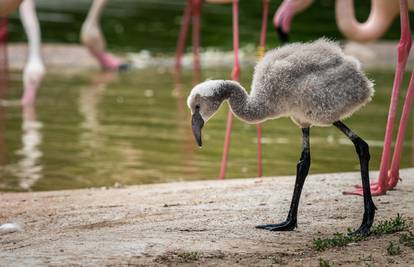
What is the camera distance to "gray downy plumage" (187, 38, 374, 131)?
507cm

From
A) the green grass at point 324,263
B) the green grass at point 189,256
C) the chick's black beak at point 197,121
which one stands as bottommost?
the green grass at point 189,256

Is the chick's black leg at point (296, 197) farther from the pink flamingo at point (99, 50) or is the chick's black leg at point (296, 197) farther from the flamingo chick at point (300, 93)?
the pink flamingo at point (99, 50)

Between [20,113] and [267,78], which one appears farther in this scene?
[20,113]

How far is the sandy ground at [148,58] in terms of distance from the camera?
15.9 metres

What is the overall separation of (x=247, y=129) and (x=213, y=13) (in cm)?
1157

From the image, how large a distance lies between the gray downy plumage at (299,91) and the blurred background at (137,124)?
2748 mm

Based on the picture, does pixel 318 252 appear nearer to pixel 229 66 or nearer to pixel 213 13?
pixel 229 66

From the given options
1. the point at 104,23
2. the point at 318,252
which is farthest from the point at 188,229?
the point at 104,23

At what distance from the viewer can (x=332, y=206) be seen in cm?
591

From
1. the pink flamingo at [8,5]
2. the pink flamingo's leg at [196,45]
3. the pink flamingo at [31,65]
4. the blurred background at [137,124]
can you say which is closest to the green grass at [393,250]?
the blurred background at [137,124]

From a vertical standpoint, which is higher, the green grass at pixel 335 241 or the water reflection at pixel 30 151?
the green grass at pixel 335 241

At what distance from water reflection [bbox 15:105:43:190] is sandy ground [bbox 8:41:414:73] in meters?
3.91

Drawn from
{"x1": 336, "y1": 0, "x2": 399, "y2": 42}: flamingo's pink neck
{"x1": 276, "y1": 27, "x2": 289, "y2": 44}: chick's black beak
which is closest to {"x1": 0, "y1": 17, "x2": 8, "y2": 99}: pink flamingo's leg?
{"x1": 276, "y1": 27, "x2": 289, "y2": 44}: chick's black beak

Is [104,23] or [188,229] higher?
[188,229]
